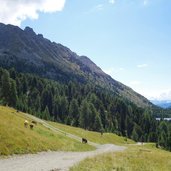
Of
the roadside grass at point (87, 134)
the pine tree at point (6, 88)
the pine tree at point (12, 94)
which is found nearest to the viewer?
the roadside grass at point (87, 134)

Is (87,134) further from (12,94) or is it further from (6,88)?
(6,88)

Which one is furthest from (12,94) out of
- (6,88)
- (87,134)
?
(87,134)

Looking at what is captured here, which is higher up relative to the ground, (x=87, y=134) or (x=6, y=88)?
(x=6, y=88)

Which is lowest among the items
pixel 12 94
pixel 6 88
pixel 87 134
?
pixel 87 134

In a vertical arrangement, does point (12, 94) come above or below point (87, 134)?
above

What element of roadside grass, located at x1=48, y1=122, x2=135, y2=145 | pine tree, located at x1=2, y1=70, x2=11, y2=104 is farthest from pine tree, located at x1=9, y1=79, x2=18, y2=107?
roadside grass, located at x1=48, y1=122, x2=135, y2=145

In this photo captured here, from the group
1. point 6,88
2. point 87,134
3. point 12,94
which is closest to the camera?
point 87,134

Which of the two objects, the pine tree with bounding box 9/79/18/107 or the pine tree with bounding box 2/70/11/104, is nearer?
the pine tree with bounding box 2/70/11/104

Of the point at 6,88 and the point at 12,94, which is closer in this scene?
the point at 6,88

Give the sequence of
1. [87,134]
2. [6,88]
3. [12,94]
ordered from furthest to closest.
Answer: [12,94]
[6,88]
[87,134]

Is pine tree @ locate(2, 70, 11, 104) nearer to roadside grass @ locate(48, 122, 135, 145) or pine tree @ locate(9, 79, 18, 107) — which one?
pine tree @ locate(9, 79, 18, 107)

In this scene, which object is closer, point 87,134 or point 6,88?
point 87,134

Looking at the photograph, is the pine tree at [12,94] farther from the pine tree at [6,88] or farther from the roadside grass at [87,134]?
the roadside grass at [87,134]

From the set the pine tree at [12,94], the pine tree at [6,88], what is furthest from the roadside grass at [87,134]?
the pine tree at [6,88]
